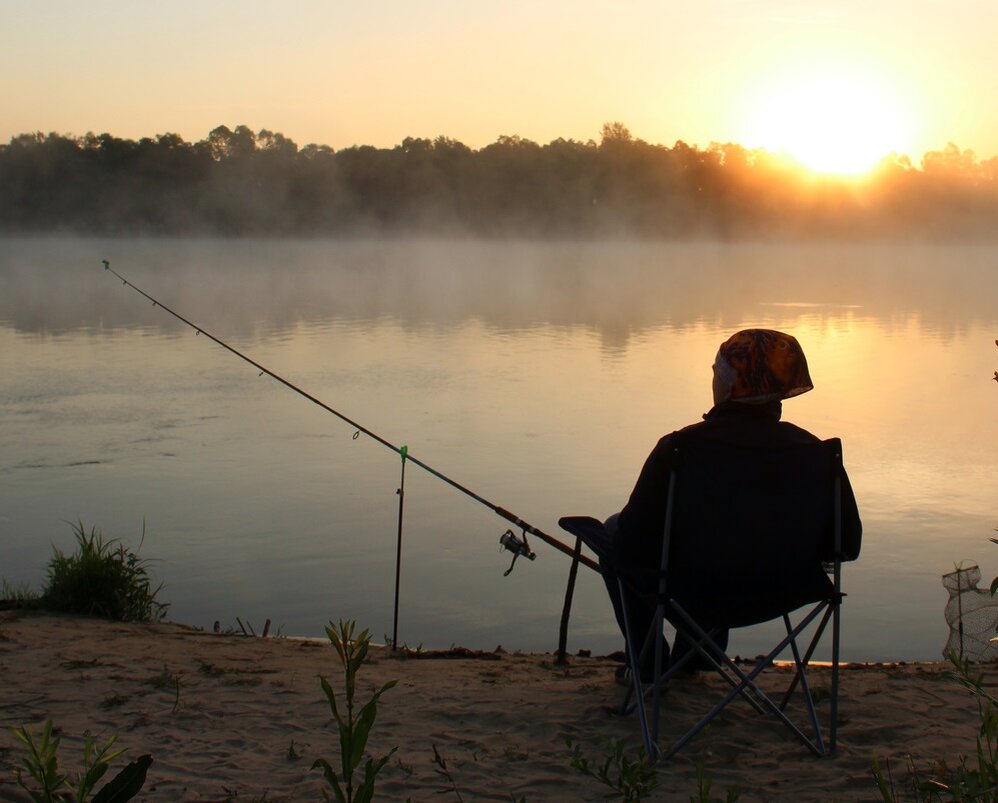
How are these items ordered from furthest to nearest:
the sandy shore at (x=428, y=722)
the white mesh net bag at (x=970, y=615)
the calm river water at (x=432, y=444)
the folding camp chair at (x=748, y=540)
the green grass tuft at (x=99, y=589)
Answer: the calm river water at (x=432, y=444) → the green grass tuft at (x=99, y=589) → the white mesh net bag at (x=970, y=615) → the folding camp chair at (x=748, y=540) → the sandy shore at (x=428, y=722)

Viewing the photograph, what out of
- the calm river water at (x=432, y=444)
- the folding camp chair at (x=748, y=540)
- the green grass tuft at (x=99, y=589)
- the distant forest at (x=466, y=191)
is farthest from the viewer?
the distant forest at (x=466, y=191)

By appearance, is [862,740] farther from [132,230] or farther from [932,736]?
[132,230]

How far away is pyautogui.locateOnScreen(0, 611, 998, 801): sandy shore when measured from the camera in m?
2.53

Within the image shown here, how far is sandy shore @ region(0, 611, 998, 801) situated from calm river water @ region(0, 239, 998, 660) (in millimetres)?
961

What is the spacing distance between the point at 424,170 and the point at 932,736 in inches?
2863

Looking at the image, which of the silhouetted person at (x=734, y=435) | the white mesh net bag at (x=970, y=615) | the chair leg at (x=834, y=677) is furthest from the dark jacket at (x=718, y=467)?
the white mesh net bag at (x=970, y=615)

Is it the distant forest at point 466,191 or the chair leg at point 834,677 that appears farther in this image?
the distant forest at point 466,191

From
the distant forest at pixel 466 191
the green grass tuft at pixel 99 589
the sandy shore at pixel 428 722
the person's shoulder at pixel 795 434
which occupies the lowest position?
the green grass tuft at pixel 99 589

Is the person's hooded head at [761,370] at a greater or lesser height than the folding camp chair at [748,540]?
greater

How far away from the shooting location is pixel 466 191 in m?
74.8

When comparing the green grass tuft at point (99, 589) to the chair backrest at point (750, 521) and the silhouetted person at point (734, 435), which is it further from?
the chair backrest at point (750, 521)

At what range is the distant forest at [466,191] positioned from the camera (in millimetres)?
64062

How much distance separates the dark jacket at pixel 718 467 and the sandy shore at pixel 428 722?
49 cm

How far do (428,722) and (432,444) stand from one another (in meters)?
5.03
